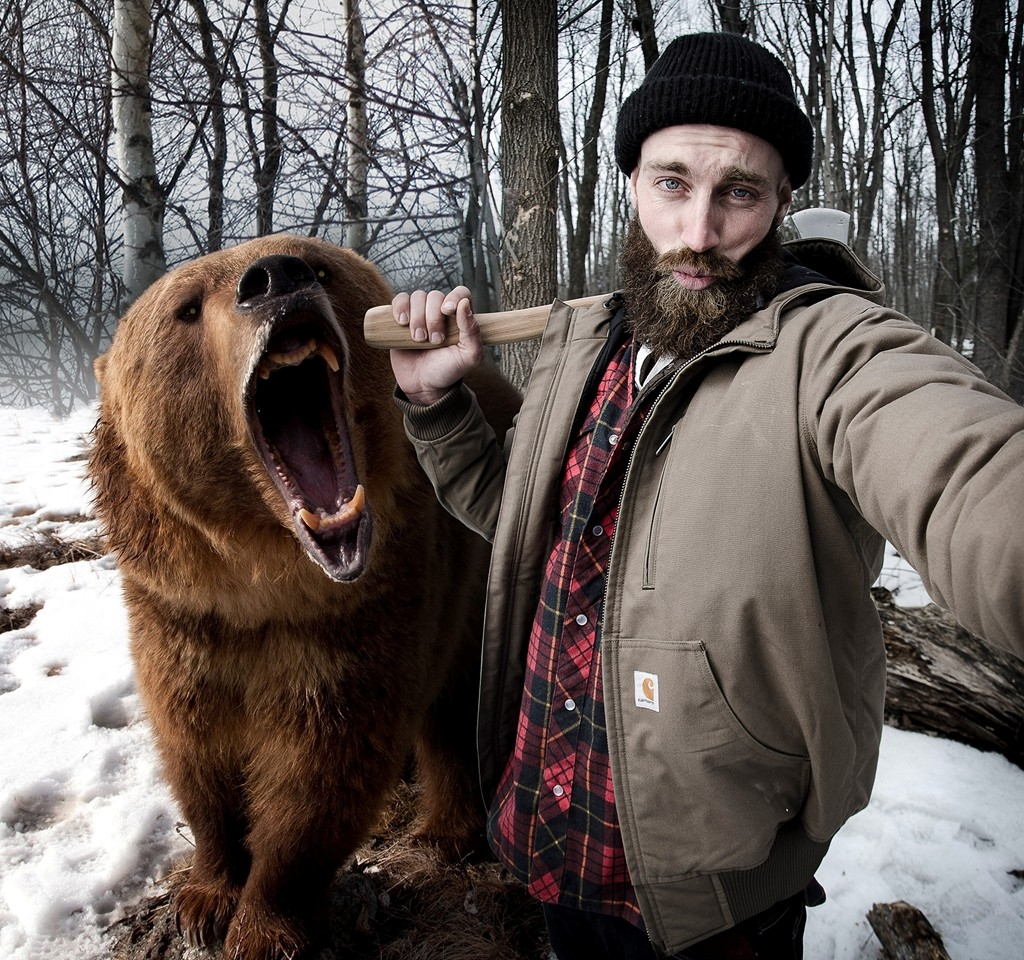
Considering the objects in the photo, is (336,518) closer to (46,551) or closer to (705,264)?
(705,264)

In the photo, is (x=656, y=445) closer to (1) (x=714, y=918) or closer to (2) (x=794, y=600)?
(2) (x=794, y=600)

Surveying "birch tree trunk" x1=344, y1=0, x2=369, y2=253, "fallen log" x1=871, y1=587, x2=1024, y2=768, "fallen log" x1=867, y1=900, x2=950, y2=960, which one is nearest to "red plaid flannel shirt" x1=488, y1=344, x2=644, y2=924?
"fallen log" x1=867, y1=900, x2=950, y2=960

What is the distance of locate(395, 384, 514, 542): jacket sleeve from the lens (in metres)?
1.86

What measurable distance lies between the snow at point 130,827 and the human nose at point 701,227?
1838 millimetres

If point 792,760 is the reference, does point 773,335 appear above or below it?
above

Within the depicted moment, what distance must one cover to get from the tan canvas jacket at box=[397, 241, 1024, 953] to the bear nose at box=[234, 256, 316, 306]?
933mm

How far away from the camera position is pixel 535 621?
1.71m

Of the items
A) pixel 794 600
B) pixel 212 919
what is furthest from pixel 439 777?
pixel 794 600

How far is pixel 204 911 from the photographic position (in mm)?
2127

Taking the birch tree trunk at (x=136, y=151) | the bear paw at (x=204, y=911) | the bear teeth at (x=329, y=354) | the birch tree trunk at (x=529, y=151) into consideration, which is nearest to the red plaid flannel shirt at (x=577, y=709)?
the bear teeth at (x=329, y=354)

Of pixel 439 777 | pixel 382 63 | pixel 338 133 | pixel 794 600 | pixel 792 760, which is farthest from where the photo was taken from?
pixel 338 133

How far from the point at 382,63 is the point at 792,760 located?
Result: 21.0 ft

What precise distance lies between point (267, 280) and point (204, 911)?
5.85ft

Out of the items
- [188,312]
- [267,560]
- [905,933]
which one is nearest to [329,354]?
[188,312]
